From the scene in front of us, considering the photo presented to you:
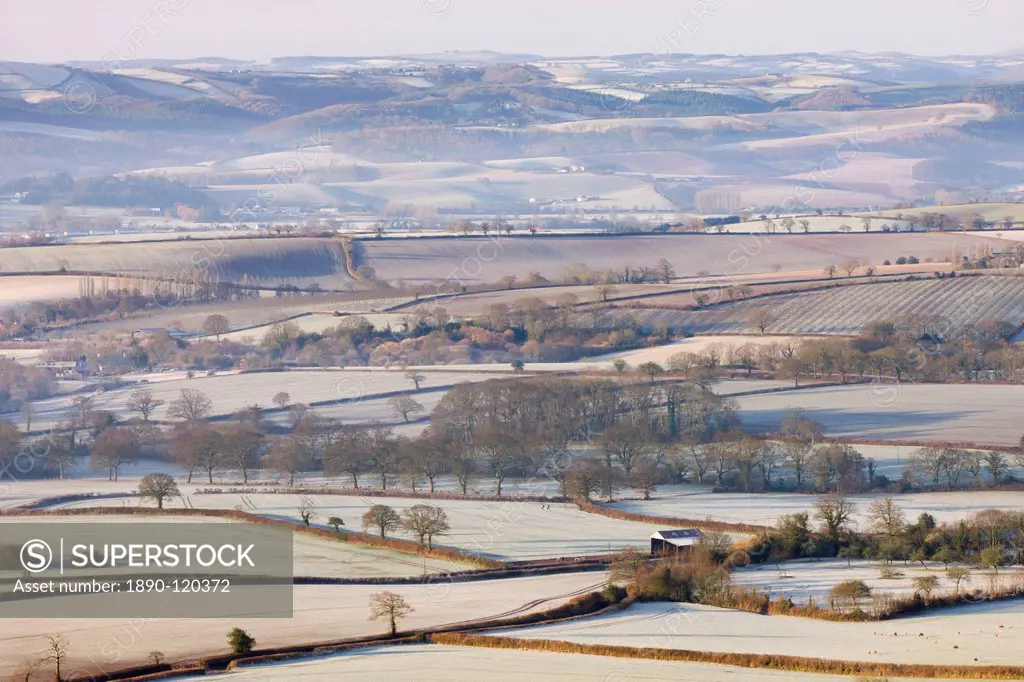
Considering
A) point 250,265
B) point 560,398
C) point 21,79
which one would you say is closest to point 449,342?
point 560,398

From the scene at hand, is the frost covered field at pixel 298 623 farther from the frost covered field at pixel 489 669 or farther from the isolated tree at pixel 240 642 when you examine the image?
the frost covered field at pixel 489 669

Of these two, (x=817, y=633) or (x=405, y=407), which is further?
(x=405, y=407)

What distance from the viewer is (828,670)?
1848cm

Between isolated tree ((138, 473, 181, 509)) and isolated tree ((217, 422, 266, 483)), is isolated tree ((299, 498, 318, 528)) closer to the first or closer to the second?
isolated tree ((138, 473, 181, 509))

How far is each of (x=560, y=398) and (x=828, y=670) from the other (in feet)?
54.1

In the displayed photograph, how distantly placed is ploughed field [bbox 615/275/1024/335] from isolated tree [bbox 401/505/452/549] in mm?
22942

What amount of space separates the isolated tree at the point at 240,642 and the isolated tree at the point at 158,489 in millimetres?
8482

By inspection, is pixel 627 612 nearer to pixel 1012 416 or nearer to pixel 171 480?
pixel 171 480

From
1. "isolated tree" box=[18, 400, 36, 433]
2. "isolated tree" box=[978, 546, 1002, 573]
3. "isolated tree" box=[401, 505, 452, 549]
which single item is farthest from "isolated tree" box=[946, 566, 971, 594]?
"isolated tree" box=[18, 400, 36, 433]

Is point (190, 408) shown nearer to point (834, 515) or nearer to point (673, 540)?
point (673, 540)

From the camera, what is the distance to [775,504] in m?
27.9

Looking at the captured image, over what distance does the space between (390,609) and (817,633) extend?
4.58 meters

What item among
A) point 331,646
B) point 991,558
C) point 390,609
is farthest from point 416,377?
point 331,646

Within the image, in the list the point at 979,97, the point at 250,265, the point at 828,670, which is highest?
the point at 979,97
